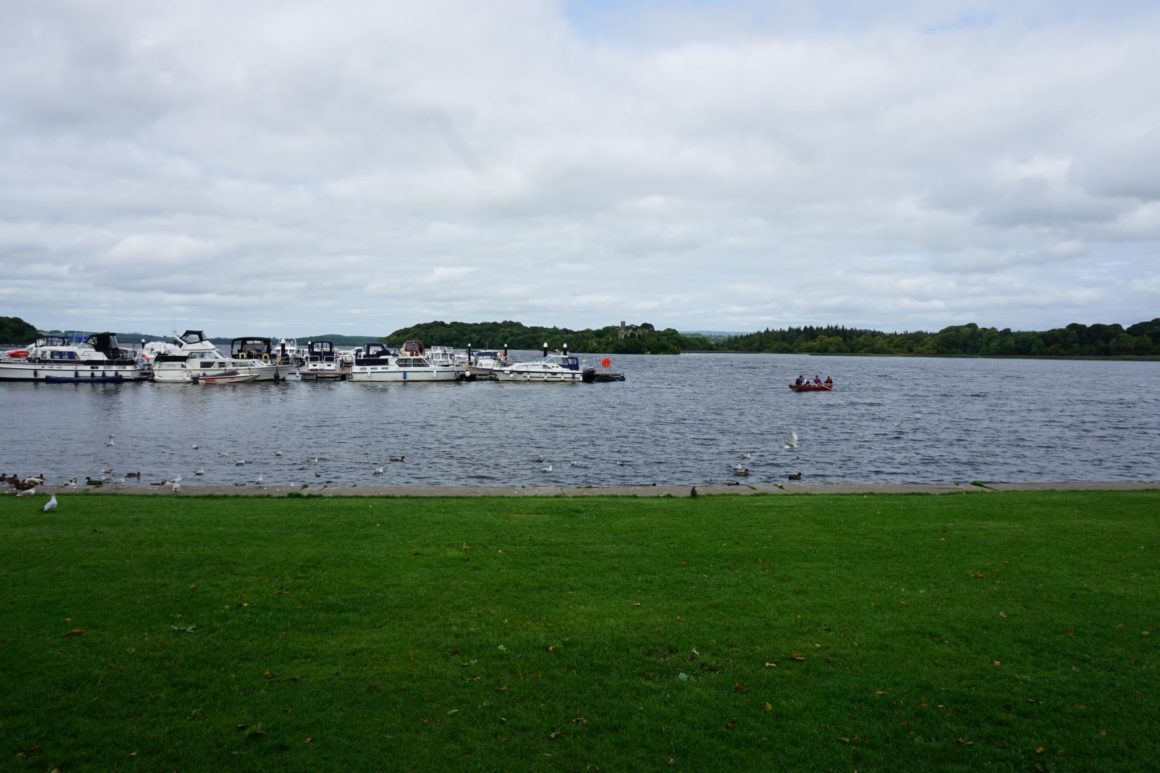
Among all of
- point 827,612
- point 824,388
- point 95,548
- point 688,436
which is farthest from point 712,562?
point 824,388

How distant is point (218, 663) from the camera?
732 centimetres

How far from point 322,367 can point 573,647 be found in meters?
96.8

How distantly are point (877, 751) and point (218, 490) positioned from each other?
16.0 meters

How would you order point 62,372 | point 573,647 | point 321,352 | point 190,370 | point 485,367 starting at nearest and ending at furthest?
point 573,647, point 62,372, point 190,370, point 485,367, point 321,352

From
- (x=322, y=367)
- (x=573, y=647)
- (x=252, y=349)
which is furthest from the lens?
(x=252, y=349)

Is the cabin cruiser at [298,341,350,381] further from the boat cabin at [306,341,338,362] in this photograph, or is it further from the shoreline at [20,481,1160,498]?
the shoreline at [20,481,1160,498]

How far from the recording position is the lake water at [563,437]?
95.7 ft

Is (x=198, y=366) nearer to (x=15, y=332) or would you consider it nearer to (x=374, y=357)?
(x=374, y=357)

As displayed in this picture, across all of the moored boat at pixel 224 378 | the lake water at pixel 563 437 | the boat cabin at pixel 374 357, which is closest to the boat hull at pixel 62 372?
the lake water at pixel 563 437

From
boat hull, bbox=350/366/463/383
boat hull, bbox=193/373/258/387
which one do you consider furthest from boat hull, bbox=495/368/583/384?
boat hull, bbox=193/373/258/387

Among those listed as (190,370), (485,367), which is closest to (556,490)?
(190,370)

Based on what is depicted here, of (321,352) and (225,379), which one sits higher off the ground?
(321,352)

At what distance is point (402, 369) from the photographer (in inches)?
3711

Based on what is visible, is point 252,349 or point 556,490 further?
point 252,349
